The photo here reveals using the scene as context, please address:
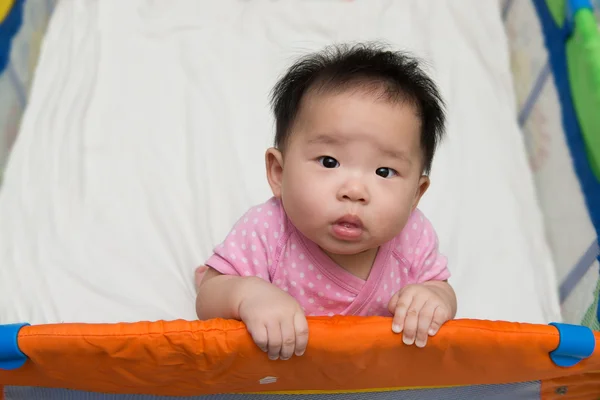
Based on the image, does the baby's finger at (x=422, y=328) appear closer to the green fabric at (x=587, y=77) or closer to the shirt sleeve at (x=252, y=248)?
the shirt sleeve at (x=252, y=248)

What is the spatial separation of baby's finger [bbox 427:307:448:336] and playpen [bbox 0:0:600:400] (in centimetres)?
1

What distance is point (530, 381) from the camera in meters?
0.81

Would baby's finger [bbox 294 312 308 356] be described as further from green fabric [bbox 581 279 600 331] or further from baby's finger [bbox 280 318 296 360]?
green fabric [bbox 581 279 600 331]

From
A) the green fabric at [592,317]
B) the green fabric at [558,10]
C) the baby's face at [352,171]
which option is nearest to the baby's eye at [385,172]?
the baby's face at [352,171]

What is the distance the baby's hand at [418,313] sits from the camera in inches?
27.2

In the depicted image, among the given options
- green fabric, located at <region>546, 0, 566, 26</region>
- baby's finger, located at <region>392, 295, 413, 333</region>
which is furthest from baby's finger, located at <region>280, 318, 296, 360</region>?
green fabric, located at <region>546, 0, 566, 26</region>

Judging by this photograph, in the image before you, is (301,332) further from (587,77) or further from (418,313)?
(587,77)

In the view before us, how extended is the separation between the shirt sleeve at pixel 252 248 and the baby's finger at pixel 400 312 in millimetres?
208

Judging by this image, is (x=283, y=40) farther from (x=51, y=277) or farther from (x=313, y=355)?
(x=313, y=355)

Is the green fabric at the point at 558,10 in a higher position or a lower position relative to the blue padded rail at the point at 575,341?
higher

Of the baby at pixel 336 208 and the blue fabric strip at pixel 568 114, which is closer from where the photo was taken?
the baby at pixel 336 208

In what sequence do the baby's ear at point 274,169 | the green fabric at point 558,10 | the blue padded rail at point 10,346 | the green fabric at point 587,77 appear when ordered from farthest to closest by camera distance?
the green fabric at point 558,10 → the green fabric at point 587,77 → the baby's ear at point 274,169 → the blue padded rail at point 10,346

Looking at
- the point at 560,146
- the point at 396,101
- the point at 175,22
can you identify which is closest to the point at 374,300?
the point at 396,101

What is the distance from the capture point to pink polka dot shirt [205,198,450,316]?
34.0 inches
